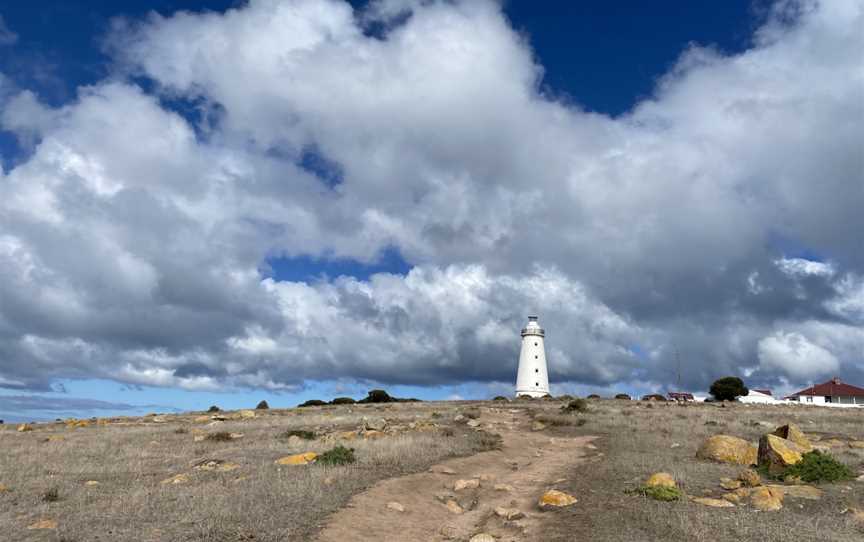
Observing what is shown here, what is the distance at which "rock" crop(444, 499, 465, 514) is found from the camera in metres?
17.2

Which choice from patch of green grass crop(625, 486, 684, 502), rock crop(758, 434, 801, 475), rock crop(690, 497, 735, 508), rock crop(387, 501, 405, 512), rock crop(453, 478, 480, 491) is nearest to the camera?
rock crop(690, 497, 735, 508)

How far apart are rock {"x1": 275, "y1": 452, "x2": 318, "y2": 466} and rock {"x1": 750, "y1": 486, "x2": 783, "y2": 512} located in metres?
14.0

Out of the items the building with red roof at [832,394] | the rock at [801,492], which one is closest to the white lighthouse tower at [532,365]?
the building with red roof at [832,394]

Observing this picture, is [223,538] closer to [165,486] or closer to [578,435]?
[165,486]

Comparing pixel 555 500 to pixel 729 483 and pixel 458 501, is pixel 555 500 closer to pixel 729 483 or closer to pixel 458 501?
pixel 458 501

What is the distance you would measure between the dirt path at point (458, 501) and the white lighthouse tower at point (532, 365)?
175 ft

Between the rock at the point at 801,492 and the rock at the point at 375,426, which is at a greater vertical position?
the rock at the point at 375,426

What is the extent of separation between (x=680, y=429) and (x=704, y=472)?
47.8 ft

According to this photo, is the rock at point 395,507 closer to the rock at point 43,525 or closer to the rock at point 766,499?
the rock at point 43,525

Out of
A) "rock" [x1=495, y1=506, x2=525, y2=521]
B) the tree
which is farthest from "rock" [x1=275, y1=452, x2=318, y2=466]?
the tree

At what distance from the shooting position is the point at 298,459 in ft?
75.0

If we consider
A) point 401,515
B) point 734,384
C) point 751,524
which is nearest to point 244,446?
point 401,515

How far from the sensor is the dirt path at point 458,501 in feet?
47.9

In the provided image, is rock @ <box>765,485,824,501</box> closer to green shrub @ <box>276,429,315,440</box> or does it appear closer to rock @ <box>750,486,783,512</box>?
rock @ <box>750,486,783,512</box>
